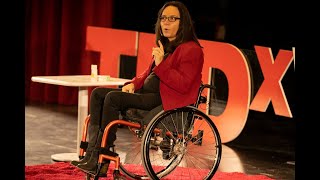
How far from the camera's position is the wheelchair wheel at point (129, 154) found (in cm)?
490

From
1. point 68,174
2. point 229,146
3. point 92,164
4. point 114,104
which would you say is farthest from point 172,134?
point 229,146

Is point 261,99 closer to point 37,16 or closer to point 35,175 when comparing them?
point 35,175

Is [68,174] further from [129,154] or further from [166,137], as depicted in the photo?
[129,154]

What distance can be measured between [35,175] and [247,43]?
3.88 m

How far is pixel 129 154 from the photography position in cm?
603

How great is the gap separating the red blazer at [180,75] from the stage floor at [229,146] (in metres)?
1.32

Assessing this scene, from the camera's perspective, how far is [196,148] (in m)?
6.46

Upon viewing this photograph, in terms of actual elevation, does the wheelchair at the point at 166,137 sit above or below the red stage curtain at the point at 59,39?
below


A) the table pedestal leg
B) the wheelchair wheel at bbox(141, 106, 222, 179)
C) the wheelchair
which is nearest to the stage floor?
the table pedestal leg

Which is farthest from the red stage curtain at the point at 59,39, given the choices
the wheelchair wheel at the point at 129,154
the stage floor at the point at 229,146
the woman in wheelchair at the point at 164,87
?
the woman in wheelchair at the point at 164,87

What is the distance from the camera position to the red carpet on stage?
4.87m

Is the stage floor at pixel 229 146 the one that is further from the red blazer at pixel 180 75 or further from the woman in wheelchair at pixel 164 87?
the red blazer at pixel 180 75

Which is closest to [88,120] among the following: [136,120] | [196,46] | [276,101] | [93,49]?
[136,120]

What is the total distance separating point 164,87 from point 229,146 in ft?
7.59
